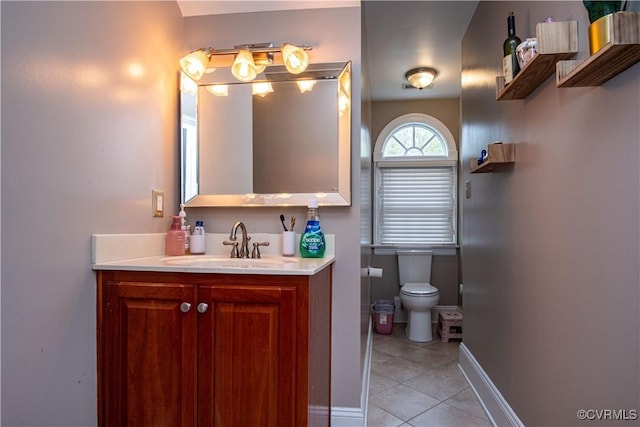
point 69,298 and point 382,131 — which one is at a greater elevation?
point 382,131

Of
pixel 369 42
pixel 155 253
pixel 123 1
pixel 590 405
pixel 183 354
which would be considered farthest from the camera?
pixel 369 42

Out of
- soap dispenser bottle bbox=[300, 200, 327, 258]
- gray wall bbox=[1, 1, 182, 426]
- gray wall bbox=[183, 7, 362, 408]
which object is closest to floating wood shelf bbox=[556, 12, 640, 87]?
gray wall bbox=[183, 7, 362, 408]

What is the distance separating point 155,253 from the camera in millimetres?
1579

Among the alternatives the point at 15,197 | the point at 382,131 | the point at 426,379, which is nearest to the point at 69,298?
the point at 15,197

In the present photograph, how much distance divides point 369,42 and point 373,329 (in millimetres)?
2500

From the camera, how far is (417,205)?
145 inches

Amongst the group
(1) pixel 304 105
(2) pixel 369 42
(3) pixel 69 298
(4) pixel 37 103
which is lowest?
(3) pixel 69 298

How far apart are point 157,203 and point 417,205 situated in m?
2.76

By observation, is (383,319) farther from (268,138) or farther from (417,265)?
(268,138)

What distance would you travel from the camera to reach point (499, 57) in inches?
68.7

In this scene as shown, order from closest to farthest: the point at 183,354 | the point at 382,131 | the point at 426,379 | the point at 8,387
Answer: the point at 8,387 < the point at 183,354 < the point at 426,379 < the point at 382,131

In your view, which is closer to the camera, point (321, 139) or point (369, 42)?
point (321, 139)

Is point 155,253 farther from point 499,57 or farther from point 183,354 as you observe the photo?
point 499,57

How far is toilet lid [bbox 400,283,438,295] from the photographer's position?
3.03 metres
